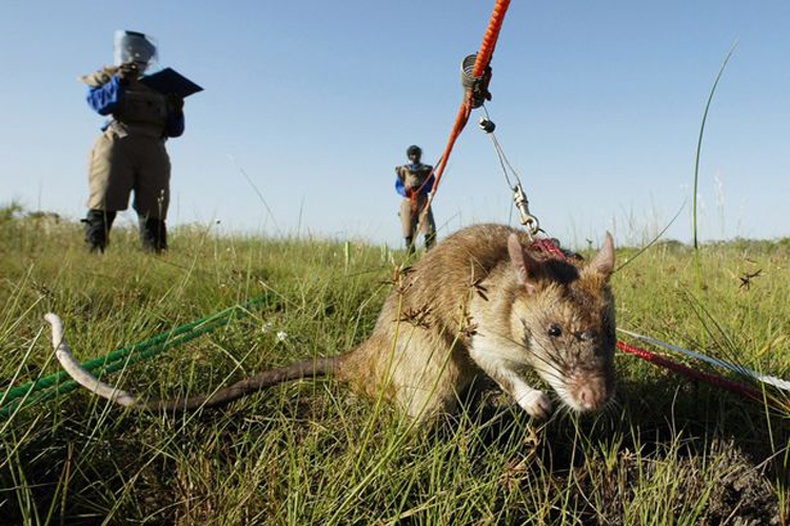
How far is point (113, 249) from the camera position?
224 inches

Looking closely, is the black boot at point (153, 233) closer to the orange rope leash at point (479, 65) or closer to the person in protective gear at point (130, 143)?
the person in protective gear at point (130, 143)

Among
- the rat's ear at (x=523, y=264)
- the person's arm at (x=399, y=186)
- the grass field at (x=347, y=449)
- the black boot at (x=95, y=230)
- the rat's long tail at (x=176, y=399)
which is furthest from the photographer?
the person's arm at (x=399, y=186)

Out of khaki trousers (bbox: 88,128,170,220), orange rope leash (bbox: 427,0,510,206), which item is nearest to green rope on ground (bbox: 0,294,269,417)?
orange rope leash (bbox: 427,0,510,206)

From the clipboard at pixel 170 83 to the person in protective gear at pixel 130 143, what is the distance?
63 mm

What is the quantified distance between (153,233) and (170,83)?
6.28 ft

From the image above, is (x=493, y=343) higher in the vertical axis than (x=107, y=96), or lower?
lower

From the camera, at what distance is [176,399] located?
191 centimetres

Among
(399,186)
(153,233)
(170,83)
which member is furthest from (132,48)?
(399,186)

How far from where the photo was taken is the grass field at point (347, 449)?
5.31 ft

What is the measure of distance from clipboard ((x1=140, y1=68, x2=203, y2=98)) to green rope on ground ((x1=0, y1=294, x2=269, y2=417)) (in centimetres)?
493

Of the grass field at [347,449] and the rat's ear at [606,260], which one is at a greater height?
the rat's ear at [606,260]

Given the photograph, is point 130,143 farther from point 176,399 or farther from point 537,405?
point 537,405

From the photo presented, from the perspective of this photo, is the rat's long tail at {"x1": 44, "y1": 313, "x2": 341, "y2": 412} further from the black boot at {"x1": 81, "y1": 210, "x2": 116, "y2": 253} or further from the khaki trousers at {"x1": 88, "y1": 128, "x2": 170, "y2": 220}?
the khaki trousers at {"x1": 88, "y1": 128, "x2": 170, "y2": 220}

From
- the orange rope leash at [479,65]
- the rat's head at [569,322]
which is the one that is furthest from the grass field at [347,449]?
the orange rope leash at [479,65]
